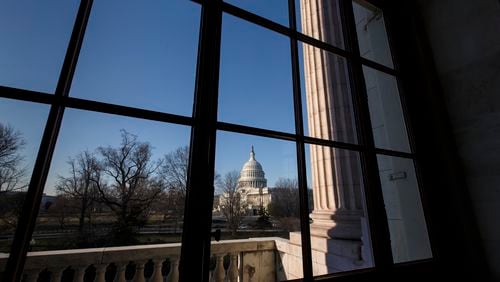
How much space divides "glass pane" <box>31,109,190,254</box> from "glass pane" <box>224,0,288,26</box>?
70 cm

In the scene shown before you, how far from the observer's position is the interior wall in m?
1.14

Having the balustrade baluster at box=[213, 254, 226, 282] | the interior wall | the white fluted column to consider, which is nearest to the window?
the interior wall

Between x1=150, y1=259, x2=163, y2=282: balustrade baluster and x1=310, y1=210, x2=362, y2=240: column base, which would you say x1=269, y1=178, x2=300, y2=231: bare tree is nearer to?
x1=150, y1=259, x2=163, y2=282: balustrade baluster

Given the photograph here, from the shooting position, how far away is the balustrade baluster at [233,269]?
193cm

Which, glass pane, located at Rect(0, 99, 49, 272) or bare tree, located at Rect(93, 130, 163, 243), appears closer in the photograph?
glass pane, located at Rect(0, 99, 49, 272)

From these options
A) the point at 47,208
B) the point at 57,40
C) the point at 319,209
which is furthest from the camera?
the point at 319,209

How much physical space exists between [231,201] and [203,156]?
0.91 feet

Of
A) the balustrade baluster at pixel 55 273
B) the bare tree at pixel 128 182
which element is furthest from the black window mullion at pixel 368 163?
the balustrade baluster at pixel 55 273

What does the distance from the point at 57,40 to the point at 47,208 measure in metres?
0.49

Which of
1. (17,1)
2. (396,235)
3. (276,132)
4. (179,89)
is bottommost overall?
(396,235)

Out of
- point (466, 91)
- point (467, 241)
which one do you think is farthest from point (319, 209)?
point (466, 91)

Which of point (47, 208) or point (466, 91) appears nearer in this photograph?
point (47, 208)

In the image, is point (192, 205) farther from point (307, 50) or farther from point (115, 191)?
point (307, 50)

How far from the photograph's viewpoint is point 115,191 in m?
0.72
